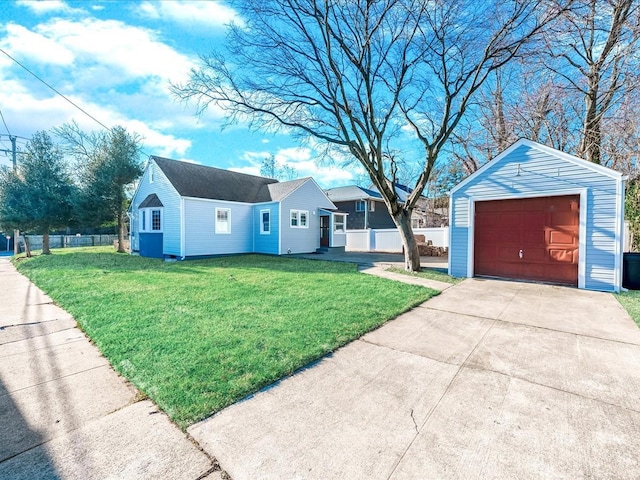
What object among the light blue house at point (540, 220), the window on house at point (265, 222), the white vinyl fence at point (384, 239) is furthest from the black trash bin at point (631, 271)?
the window on house at point (265, 222)

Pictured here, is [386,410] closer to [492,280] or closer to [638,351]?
[638,351]

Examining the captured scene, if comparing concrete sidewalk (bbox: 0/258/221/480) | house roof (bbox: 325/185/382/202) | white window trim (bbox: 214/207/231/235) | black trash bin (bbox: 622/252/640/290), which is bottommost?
concrete sidewalk (bbox: 0/258/221/480)

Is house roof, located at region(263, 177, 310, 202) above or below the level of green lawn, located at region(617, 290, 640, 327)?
above

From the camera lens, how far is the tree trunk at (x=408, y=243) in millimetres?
9539

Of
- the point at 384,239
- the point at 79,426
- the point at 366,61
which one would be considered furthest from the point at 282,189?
the point at 79,426

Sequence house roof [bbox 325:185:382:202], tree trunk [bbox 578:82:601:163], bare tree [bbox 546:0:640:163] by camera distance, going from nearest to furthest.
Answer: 1. bare tree [bbox 546:0:640:163]
2. tree trunk [bbox 578:82:601:163]
3. house roof [bbox 325:185:382:202]

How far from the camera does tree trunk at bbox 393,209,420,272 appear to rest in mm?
9539

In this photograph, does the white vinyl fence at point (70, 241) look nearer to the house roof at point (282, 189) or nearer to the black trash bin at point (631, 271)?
the house roof at point (282, 189)

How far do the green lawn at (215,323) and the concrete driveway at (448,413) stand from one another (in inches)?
13.3

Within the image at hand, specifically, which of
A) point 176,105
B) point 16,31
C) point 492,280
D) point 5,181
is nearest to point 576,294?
point 492,280

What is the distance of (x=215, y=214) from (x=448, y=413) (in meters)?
14.2

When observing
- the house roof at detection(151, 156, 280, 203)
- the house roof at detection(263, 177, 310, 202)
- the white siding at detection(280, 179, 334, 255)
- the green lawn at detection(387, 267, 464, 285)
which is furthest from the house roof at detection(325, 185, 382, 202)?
the green lawn at detection(387, 267, 464, 285)

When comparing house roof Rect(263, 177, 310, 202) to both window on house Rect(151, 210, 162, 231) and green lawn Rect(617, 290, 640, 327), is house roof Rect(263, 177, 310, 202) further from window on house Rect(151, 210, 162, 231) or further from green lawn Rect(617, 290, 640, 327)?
green lawn Rect(617, 290, 640, 327)

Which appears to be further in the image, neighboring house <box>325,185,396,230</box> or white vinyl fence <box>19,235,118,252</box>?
white vinyl fence <box>19,235,118,252</box>
